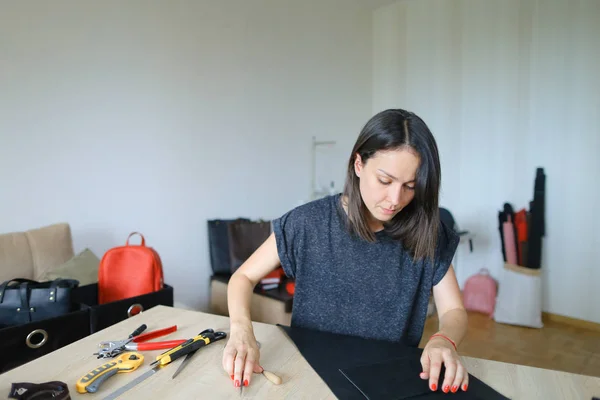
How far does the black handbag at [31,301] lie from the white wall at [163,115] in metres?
0.57

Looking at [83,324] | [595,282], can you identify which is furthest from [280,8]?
[595,282]

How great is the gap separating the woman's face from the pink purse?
2829mm

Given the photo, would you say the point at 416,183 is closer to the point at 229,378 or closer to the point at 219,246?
the point at 229,378

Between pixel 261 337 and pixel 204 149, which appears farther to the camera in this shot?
pixel 204 149

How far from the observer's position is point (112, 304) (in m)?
1.79

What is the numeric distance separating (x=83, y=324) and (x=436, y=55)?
11.6ft

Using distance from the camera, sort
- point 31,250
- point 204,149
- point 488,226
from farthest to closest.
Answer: point 488,226
point 204,149
point 31,250

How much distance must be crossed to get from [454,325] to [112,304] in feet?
4.34

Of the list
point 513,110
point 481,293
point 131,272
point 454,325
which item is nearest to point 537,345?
point 481,293

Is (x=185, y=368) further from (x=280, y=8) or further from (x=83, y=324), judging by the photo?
(x=280, y=8)

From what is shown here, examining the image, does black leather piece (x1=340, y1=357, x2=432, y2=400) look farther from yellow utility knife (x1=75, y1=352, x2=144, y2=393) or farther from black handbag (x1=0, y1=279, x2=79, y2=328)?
black handbag (x1=0, y1=279, x2=79, y2=328)

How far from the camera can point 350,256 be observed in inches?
50.2

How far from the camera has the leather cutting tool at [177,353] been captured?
897 mm

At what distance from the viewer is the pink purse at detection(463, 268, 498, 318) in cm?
358
